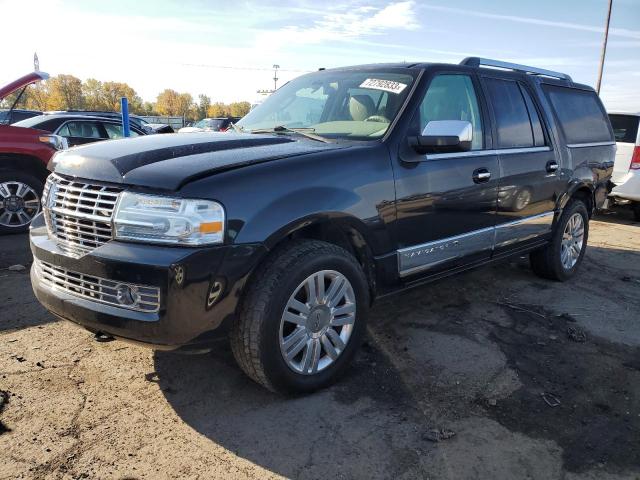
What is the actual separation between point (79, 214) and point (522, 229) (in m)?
3.48

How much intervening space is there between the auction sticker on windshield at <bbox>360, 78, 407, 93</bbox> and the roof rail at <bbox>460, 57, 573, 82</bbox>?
2.63 ft

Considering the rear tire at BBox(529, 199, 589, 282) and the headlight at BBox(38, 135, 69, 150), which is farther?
the headlight at BBox(38, 135, 69, 150)

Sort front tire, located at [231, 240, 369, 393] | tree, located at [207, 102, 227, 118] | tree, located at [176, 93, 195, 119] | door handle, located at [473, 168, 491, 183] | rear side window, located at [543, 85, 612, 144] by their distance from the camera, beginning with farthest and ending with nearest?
tree, located at [207, 102, 227, 118], tree, located at [176, 93, 195, 119], rear side window, located at [543, 85, 612, 144], door handle, located at [473, 168, 491, 183], front tire, located at [231, 240, 369, 393]

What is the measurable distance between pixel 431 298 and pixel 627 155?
5.96m

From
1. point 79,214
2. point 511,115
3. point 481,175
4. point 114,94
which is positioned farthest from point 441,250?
point 114,94

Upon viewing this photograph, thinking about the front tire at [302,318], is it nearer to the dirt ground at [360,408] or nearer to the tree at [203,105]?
the dirt ground at [360,408]

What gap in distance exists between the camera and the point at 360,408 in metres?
2.79

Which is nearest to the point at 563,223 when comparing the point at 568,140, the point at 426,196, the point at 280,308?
the point at 568,140

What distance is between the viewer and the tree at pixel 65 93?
101 m

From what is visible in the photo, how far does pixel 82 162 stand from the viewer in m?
2.72

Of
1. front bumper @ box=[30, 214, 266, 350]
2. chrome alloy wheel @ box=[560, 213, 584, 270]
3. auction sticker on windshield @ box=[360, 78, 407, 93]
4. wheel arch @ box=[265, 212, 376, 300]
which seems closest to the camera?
front bumper @ box=[30, 214, 266, 350]

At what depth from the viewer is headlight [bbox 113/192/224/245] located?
236 centimetres

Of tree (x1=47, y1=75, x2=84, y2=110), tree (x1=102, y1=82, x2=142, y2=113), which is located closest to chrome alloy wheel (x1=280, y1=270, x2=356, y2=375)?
tree (x1=47, y1=75, x2=84, y2=110)

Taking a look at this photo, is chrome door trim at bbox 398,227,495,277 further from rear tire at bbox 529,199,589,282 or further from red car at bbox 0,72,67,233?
red car at bbox 0,72,67,233
